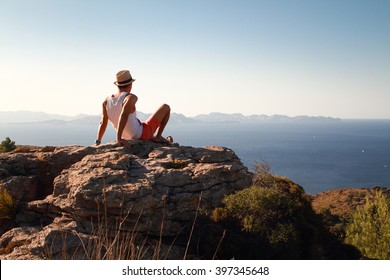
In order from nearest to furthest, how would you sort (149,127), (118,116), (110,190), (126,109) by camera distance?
(110,190)
(126,109)
(118,116)
(149,127)

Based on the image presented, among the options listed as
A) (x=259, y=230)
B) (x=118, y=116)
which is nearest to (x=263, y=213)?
(x=259, y=230)

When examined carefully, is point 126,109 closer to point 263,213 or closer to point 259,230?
point 263,213

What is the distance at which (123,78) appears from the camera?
27.1 feet

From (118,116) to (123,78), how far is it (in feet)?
3.45

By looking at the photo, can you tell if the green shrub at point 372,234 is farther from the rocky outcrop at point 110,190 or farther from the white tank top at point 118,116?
the white tank top at point 118,116

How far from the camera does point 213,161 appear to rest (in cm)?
866

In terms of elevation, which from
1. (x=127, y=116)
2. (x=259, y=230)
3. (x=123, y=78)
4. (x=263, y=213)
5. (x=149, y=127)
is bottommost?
(x=259, y=230)

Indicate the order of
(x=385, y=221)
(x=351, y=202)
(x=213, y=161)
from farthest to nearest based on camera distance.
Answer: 1. (x=351, y=202)
2. (x=385, y=221)
3. (x=213, y=161)

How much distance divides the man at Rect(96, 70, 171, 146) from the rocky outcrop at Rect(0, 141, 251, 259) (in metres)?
0.35

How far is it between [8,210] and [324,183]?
12775cm

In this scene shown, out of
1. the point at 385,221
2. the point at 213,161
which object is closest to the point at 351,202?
the point at 385,221

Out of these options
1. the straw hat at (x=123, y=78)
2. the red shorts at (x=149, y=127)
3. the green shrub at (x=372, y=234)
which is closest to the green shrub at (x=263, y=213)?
the red shorts at (x=149, y=127)

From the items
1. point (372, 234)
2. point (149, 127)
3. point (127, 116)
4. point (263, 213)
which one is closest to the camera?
point (263, 213)

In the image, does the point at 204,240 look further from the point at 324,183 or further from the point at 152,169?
the point at 324,183
